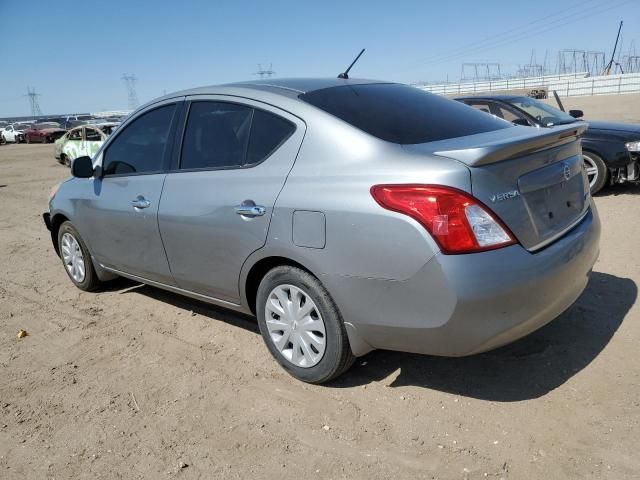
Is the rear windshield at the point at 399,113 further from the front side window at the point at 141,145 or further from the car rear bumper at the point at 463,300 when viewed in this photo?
the front side window at the point at 141,145

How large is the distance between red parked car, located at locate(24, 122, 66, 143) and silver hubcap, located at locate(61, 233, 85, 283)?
36.7m

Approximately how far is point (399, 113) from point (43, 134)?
41.1 m

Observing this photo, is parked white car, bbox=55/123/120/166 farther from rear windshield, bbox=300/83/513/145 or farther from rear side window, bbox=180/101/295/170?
rear windshield, bbox=300/83/513/145

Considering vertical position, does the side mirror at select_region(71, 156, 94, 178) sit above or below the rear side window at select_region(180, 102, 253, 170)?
below

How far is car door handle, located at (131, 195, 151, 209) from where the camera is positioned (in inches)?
152

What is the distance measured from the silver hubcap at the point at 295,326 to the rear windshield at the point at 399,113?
3.33 feet

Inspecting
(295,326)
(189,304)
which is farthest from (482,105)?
(295,326)

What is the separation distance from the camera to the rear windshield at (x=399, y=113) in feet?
9.67

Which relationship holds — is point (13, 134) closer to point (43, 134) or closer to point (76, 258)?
point (43, 134)

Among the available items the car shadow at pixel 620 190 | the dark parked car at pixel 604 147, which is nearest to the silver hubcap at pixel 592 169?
the dark parked car at pixel 604 147

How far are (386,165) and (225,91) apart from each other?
1.44m

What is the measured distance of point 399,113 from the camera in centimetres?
321

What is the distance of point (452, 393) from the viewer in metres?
3.00

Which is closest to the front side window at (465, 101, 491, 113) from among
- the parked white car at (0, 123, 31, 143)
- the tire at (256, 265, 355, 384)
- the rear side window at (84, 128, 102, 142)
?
the tire at (256, 265, 355, 384)
